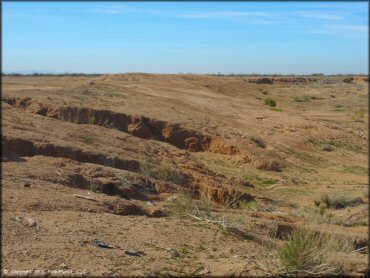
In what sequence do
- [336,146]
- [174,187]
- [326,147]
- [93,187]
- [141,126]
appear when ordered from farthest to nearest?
[336,146] < [326,147] < [141,126] < [174,187] < [93,187]

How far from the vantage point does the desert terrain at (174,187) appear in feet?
21.3

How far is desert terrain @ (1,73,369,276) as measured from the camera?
21.3ft

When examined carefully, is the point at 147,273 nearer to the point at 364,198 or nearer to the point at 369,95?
the point at 364,198

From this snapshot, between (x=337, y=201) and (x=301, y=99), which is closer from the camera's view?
(x=337, y=201)

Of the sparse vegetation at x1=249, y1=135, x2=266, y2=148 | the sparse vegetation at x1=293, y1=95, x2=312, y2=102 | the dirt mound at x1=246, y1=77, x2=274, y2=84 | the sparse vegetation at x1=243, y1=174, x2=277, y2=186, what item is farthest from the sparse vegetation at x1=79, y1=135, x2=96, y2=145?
the dirt mound at x1=246, y1=77, x2=274, y2=84

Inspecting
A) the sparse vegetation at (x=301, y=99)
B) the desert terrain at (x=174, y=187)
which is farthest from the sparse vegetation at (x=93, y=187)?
the sparse vegetation at (x=301, y=99)

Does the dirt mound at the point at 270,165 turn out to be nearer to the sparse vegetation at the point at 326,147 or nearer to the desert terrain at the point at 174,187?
the desert terrain at the point at 174,187

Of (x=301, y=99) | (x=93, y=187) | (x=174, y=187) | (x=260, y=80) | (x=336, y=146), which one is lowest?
(x=336, y=146)

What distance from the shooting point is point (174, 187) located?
557 inches

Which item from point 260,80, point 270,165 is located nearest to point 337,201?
point 270,165

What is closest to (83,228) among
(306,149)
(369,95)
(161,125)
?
(161,125)

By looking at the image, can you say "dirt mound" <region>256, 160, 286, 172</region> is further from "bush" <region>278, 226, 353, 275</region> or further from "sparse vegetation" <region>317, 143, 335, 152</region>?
"bush" <region>278, 226, 353, 275</region>

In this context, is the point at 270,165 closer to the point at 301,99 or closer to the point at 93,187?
the point at 93,187

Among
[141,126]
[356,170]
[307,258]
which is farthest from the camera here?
[356,170]
